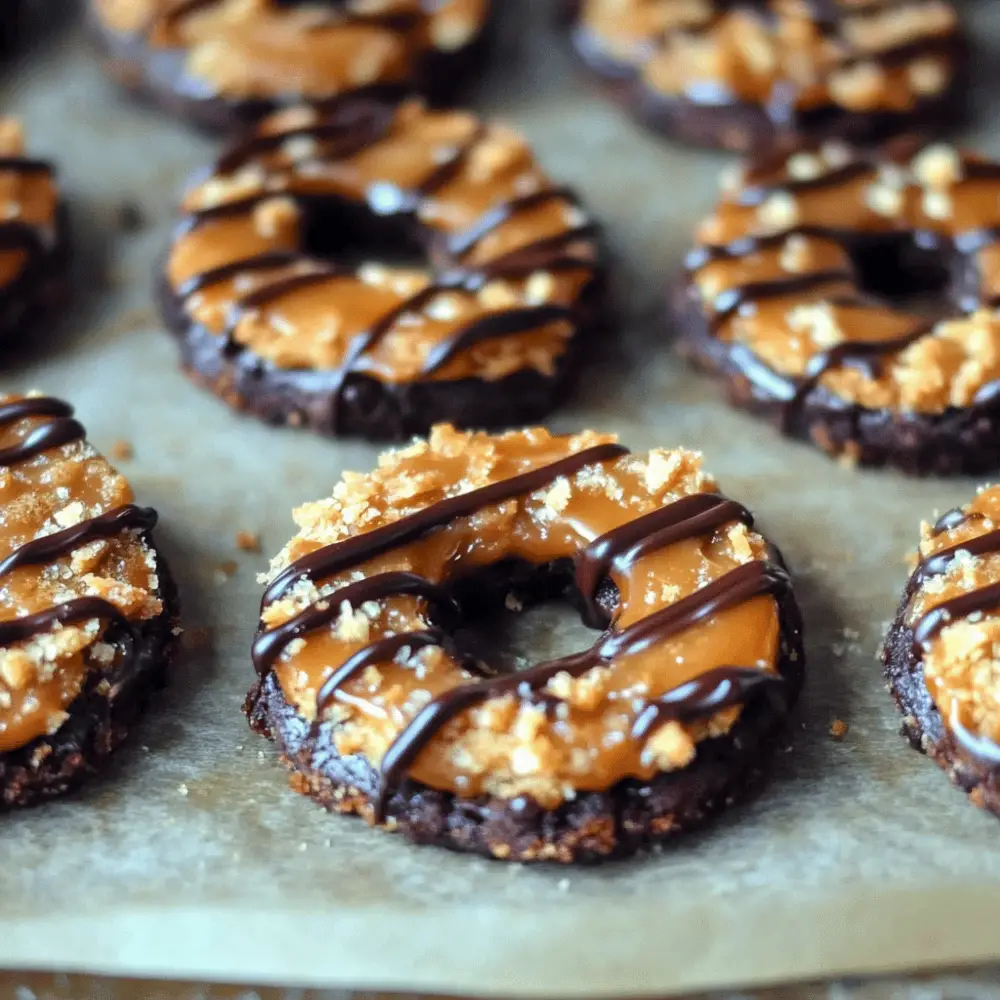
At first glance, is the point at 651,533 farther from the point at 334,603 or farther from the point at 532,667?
the point at 334,603

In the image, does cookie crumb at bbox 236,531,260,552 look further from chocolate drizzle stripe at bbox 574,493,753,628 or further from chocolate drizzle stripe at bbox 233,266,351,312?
chocolate drizzle stripe at bbox 574,493,753,628

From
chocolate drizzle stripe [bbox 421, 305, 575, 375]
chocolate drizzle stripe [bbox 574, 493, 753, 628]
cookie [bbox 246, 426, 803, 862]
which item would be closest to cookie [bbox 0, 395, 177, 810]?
cookie [bbox 246, 426, 803, 862]

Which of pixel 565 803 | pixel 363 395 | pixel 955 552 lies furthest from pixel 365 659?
pixel 955 552

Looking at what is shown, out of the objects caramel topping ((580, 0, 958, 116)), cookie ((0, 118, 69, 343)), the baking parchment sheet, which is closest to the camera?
the baking parchment sheet

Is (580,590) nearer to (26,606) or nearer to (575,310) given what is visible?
(575,310)

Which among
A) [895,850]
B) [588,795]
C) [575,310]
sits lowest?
[895,850]

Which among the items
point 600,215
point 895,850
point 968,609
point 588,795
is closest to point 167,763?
point 588,795

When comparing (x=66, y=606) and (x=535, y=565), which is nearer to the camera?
(x=66, y=606)
